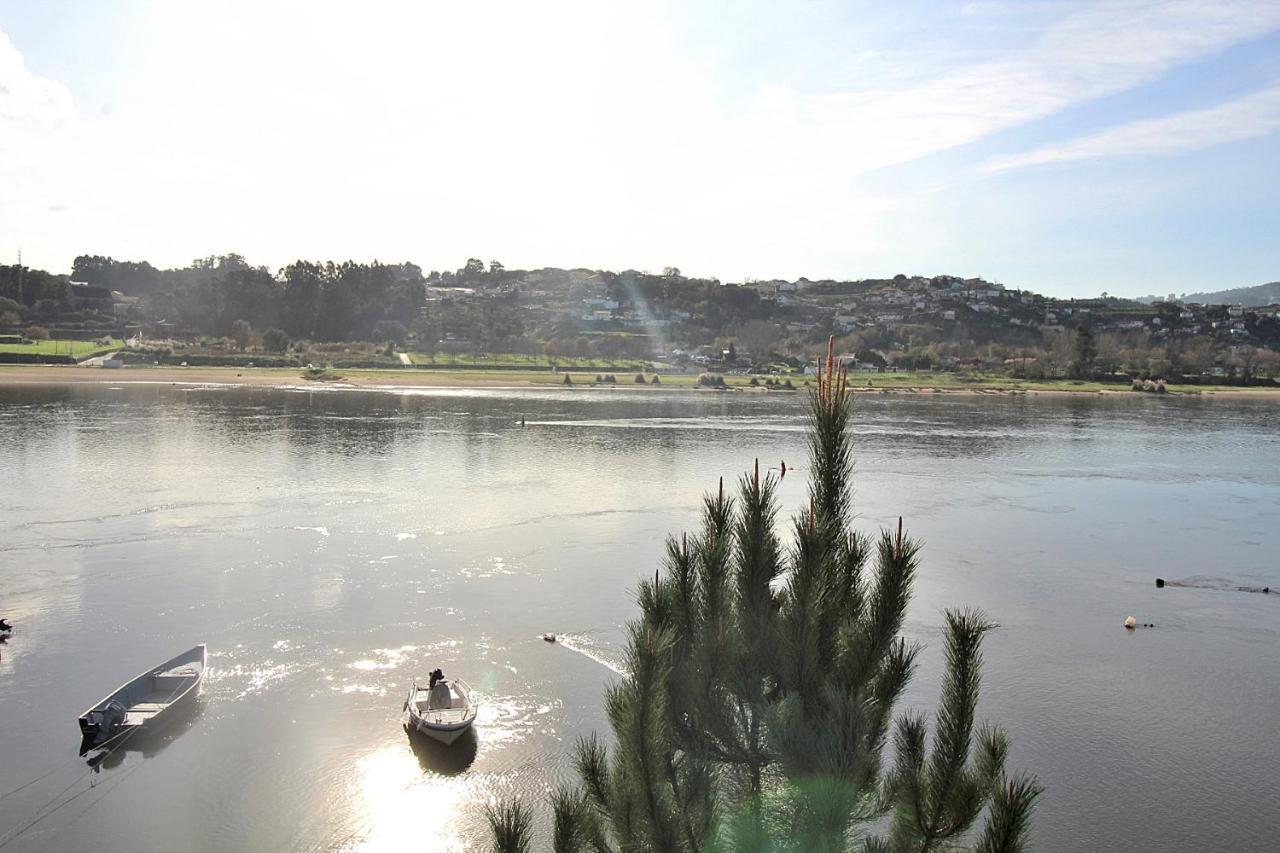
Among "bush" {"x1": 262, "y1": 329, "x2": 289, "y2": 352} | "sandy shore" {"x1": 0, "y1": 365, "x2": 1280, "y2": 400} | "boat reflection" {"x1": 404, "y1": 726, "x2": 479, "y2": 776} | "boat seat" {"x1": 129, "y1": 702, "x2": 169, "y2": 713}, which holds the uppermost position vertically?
"bush" {"x1": 262, "y1": 329, "x2": 289, "y2": 352}

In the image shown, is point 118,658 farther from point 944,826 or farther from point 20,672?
point 944,826

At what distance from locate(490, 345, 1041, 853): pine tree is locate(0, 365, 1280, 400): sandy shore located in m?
81.2

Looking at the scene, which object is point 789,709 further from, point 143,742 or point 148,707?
point 148,707

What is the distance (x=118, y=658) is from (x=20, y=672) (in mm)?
1654

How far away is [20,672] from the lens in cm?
1784

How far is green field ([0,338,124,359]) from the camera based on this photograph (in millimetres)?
100812

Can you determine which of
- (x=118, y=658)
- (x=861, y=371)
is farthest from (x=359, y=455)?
(x=861, y=371)

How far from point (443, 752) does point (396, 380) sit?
88.7 meters

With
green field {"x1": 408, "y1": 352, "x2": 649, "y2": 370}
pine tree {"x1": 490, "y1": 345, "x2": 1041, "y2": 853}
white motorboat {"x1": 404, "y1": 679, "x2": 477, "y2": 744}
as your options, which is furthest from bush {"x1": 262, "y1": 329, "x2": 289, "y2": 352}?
pine tree {"x1": 490, "y1": 345, "x2": 1041, "y2": 853}

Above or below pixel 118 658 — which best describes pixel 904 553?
above

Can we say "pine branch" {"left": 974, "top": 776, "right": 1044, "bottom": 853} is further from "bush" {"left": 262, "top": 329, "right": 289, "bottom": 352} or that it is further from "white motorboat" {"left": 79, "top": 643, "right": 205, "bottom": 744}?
"bush" {"left": 262, "top": 329, "right": 289, "bottom": 352}

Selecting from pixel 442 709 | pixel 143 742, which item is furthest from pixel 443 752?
pixel 143 742

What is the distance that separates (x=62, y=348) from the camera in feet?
346

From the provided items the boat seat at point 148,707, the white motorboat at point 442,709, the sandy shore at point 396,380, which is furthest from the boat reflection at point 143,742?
the sandy shore at point 396,380
